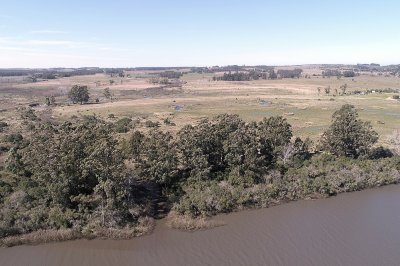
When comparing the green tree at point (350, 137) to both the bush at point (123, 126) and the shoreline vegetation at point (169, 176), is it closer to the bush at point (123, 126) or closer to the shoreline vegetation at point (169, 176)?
the shoreline vegetation at point (169, 176)

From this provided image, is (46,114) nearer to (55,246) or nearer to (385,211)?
(55,246)

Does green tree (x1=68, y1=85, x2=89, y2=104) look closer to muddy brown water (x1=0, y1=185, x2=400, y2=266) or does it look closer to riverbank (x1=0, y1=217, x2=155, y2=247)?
riverbank (x1=0, y1=217, x2=155, y2=247)

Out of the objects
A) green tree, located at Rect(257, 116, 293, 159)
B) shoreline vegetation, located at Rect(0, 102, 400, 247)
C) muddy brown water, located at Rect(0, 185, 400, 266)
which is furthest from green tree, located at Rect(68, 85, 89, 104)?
muddy brown water, located at Rect(0, 185, 400, 266)

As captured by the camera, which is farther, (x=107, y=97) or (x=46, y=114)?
(x=107, y=97)

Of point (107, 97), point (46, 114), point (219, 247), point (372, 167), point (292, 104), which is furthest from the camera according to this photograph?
point (107, 97)

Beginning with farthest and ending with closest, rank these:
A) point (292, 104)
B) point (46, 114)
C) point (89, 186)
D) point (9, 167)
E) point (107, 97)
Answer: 1. point (107, 97)
2. point (292, 104)
3. point (46, 114)
4. point (9, 167)
5. point (89, 186)

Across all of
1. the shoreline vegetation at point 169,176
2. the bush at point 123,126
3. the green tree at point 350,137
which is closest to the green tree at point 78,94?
the bush at point 123,126

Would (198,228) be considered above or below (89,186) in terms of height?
below

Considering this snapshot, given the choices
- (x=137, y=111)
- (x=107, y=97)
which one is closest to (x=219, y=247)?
(x=137, y=111)

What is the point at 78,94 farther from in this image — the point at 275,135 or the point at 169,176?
the point at 169,176
